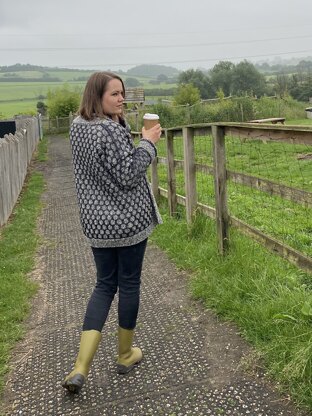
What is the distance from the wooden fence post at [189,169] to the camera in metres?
5.66

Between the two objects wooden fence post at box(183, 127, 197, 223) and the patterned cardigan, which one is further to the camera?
wooden fence post at box(183, 127, 197, 223)

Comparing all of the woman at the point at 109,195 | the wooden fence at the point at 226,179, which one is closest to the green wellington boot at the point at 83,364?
the woman at the point at 109,195

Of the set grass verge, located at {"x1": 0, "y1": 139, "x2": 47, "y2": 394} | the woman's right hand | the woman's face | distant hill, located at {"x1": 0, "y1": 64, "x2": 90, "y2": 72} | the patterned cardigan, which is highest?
distant hill, located at {"x1": 0, "y1": 64, "x2": 90, "y2": 72}

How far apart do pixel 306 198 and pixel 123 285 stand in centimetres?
131

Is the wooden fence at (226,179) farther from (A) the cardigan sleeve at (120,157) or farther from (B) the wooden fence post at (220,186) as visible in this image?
(A) the cardigan sleeve at (120,157)

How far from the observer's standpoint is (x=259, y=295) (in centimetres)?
379

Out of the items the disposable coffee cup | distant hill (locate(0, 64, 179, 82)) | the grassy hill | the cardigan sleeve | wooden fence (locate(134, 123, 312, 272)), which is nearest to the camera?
the cardigan sleeve

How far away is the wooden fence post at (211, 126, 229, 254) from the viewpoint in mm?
4594

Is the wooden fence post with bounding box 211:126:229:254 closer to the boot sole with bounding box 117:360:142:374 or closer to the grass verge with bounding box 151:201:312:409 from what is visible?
the grass verge with bounding box 151:201:312:409

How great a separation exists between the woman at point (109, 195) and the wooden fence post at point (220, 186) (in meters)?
1.67

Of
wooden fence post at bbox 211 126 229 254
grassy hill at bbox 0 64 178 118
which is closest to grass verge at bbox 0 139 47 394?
wooden fence post at bbox 211 126 229 254

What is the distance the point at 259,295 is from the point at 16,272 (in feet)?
9.29

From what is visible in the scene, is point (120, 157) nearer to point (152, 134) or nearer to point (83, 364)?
point (152, 134)

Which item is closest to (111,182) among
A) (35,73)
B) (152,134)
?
(152,134)
